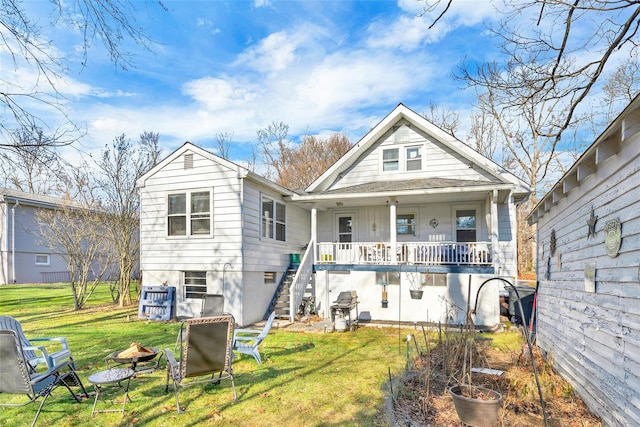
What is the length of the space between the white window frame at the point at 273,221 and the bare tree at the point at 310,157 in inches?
695

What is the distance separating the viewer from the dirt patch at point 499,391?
4.28 meters

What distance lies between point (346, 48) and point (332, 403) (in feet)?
40.6

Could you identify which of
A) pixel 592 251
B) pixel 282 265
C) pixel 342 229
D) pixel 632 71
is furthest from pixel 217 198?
pixel 632 71

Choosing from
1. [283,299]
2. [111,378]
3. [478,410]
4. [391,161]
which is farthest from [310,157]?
[478,410]

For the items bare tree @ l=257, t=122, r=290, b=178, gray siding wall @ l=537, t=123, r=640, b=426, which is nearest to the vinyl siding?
gray siding wall @ l=537, t=123, r=640, b=426

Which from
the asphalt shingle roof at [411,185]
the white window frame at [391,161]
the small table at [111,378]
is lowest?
the small table at [111,378]

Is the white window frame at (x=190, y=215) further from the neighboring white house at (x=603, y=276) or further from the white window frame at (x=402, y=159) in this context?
the neighboring white house at (x=603, y=276)

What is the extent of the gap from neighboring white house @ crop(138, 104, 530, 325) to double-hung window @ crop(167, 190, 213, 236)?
4 cm

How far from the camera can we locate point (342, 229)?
14766mm

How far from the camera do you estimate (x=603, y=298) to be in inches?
160

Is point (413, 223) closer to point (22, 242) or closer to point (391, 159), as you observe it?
point (391, 159)

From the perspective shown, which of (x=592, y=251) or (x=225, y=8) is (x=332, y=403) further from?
(x=225, y=8)

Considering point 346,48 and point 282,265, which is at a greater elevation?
point 346,48

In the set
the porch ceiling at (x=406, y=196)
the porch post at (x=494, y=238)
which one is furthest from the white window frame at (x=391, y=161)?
the porch post at (x=494, y=238)
